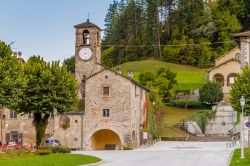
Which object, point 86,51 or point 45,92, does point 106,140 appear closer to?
point 86,51

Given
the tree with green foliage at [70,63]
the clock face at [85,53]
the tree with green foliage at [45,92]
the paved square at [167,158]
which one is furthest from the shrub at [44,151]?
the tree with green foliage at [70,63]

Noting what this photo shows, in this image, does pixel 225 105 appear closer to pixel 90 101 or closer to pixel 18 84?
pixel 90 101

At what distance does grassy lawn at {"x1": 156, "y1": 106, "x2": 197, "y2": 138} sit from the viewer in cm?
8225

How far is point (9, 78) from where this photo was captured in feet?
163

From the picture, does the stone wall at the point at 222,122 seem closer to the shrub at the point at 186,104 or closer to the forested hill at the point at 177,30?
the shrub at the point at 186,104

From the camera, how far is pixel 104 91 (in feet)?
226

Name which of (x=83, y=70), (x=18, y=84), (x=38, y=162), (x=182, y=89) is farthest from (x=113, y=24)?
(x=38, y=162)

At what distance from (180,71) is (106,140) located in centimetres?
5161

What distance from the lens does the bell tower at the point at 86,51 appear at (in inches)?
2881

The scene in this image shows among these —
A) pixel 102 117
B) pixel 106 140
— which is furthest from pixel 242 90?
pixel 106 140

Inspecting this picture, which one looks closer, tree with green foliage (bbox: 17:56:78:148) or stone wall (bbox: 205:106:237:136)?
tree with green foliage (bbox: 17:56:78:148)

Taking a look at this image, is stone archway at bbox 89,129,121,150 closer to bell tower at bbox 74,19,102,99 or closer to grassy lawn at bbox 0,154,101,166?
bell tower at bbox 74,19,102,99

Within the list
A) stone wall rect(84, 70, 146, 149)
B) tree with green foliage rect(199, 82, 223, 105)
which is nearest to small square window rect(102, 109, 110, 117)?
stone wall rect(84, 70, 146, 149)

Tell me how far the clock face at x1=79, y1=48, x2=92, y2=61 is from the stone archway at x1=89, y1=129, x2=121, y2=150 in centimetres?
905
